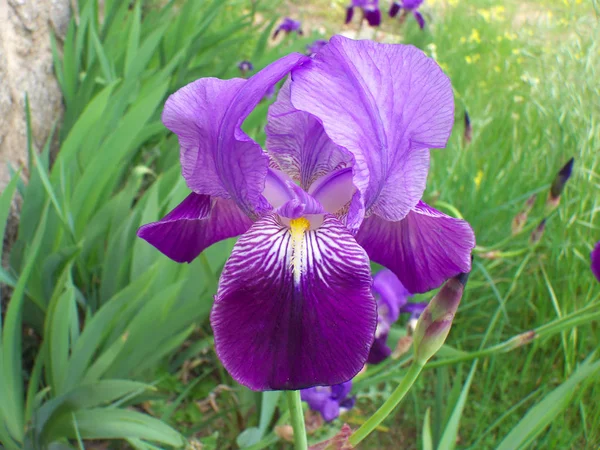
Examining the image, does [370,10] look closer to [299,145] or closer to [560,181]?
[560,181]

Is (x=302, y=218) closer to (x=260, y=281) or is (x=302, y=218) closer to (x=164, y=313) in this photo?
(x=260, y=281)

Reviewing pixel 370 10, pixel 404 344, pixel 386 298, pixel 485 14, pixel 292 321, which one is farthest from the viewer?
pixel 485 14

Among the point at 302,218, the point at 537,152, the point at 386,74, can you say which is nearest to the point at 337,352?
the point at 302,218

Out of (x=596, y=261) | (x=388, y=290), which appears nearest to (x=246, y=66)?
(x=388, y=290)

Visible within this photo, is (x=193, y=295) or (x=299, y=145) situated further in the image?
(x=193, y=295)

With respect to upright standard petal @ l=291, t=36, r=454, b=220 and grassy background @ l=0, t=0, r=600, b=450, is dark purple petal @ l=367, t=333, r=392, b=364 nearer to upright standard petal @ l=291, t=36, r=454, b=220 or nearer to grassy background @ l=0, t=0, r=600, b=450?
grassy background @ l=0, t=0, r=600, b=450
